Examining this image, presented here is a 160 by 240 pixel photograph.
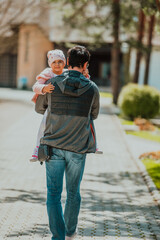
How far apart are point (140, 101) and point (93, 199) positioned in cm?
1477

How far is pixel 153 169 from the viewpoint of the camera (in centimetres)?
1020

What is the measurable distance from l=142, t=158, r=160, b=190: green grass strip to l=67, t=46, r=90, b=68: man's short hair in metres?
4.43

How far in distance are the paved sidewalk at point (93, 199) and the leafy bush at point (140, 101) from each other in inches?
335

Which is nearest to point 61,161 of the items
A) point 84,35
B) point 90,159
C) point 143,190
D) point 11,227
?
point 11,227

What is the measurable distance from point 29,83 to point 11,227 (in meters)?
39.0

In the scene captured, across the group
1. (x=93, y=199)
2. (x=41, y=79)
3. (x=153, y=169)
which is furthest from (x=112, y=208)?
(x=153, y=169)

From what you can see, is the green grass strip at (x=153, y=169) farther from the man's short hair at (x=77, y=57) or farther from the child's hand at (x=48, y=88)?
the child's hand at (x=48, y=88)

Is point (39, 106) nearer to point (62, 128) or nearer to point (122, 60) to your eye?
point (62, 128)

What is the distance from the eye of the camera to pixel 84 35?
28.1 metres

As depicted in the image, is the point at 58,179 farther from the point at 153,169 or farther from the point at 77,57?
the point at 153,169

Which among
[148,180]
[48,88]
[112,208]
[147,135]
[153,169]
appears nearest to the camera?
[48,88]

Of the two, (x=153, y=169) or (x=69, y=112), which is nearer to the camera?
(x=69, y=112)

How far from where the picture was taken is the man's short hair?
14.8 ft

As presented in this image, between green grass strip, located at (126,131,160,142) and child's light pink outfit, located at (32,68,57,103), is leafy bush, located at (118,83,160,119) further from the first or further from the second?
child's light pink outfit, located at (32,68,57,103)
